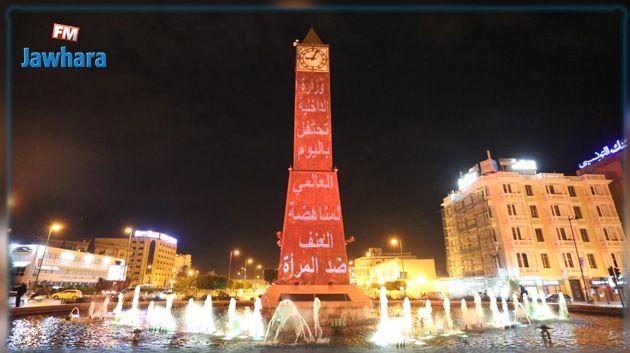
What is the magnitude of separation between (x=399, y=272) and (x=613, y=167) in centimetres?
3949

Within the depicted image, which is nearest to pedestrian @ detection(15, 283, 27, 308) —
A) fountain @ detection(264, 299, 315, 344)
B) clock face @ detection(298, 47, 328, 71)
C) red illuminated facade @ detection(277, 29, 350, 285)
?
fountain @ detection(264, 299, 315, 344)

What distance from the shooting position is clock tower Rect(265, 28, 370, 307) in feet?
79.5

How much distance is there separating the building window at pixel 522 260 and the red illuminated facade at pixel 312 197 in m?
28.1

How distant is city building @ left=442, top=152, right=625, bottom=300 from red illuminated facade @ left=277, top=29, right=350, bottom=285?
2621 centimetres

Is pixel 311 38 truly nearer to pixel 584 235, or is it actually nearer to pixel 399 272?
pixel 584 235

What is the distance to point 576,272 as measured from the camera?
136ft

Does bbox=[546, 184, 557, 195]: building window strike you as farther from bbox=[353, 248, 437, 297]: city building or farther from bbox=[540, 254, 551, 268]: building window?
bbox=[353, 248, 437, 297]: city building

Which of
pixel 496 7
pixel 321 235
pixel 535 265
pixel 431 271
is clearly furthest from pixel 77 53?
pixel 431 271

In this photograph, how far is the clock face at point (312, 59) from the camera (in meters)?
31.7

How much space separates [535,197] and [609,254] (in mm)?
10611

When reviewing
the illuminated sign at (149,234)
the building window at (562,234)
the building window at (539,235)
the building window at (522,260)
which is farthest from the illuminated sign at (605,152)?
the illuminated sign at (149,234)

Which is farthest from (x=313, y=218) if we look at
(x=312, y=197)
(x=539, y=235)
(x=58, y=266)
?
(x=58, y=266)

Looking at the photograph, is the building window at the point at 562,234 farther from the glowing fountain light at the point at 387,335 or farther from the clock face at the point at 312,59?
the clock face at the point at 312,59

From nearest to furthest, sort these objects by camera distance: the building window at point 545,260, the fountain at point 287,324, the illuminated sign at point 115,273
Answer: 1. the fountain at point 287,324
2. the building window at point 545,260
3. the illuminated sign at point 115,273
